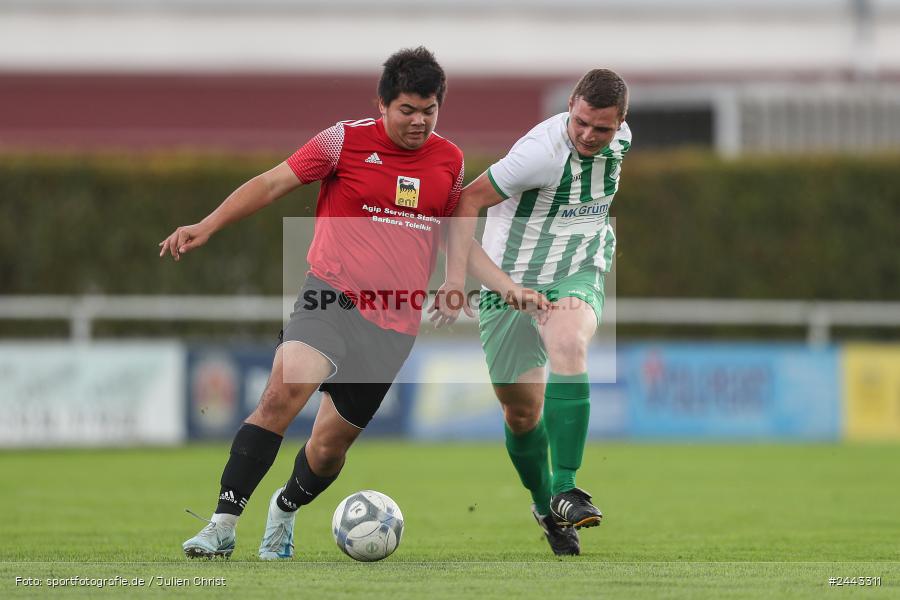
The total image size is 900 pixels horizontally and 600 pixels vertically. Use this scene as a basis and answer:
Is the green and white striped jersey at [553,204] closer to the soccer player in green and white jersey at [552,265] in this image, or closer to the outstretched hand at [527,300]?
the soccer player in green and white jersey at [552,265]

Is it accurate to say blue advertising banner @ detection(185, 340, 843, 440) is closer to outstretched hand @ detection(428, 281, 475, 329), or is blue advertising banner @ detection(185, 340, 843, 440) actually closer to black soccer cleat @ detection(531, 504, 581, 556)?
black soccer cleat @ detection(531, 504, 581, 556)

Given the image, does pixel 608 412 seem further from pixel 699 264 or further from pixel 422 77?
pixel 422 77

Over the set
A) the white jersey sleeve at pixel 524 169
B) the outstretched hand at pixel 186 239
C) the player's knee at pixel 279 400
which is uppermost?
the white jersey sleeve at pixel 524 169

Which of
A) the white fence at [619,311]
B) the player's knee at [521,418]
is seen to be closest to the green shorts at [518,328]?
the player's knee at [521,418]

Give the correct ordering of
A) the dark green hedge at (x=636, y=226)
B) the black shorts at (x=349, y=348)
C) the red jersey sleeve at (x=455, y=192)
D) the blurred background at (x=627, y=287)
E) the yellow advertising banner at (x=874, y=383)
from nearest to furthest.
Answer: the black shorts at (x=349, y=348) → the red jersey sleeve at (x=455, y=192) → the blurred background at (x=627, y=287) → the yellow advertising banner at (x=874, y=383) → the dark green hedge at (x=636, y=226)

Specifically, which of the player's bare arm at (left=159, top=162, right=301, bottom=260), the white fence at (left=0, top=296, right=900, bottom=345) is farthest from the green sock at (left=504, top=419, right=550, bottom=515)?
the white fence at (left=0, top=296, right=900, bottom=345)

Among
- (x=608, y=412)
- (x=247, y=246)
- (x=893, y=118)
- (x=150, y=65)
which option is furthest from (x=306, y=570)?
(x=150, y=65)

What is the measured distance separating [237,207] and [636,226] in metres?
13.1

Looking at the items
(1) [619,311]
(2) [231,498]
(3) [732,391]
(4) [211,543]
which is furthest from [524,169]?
(1) [619,311]

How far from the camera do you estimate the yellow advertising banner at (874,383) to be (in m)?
17.2

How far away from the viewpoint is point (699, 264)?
19.4 metres

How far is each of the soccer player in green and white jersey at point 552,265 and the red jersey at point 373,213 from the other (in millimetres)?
266

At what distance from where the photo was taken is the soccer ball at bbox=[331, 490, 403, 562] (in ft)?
22.0

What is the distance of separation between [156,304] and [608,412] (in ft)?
18.5
